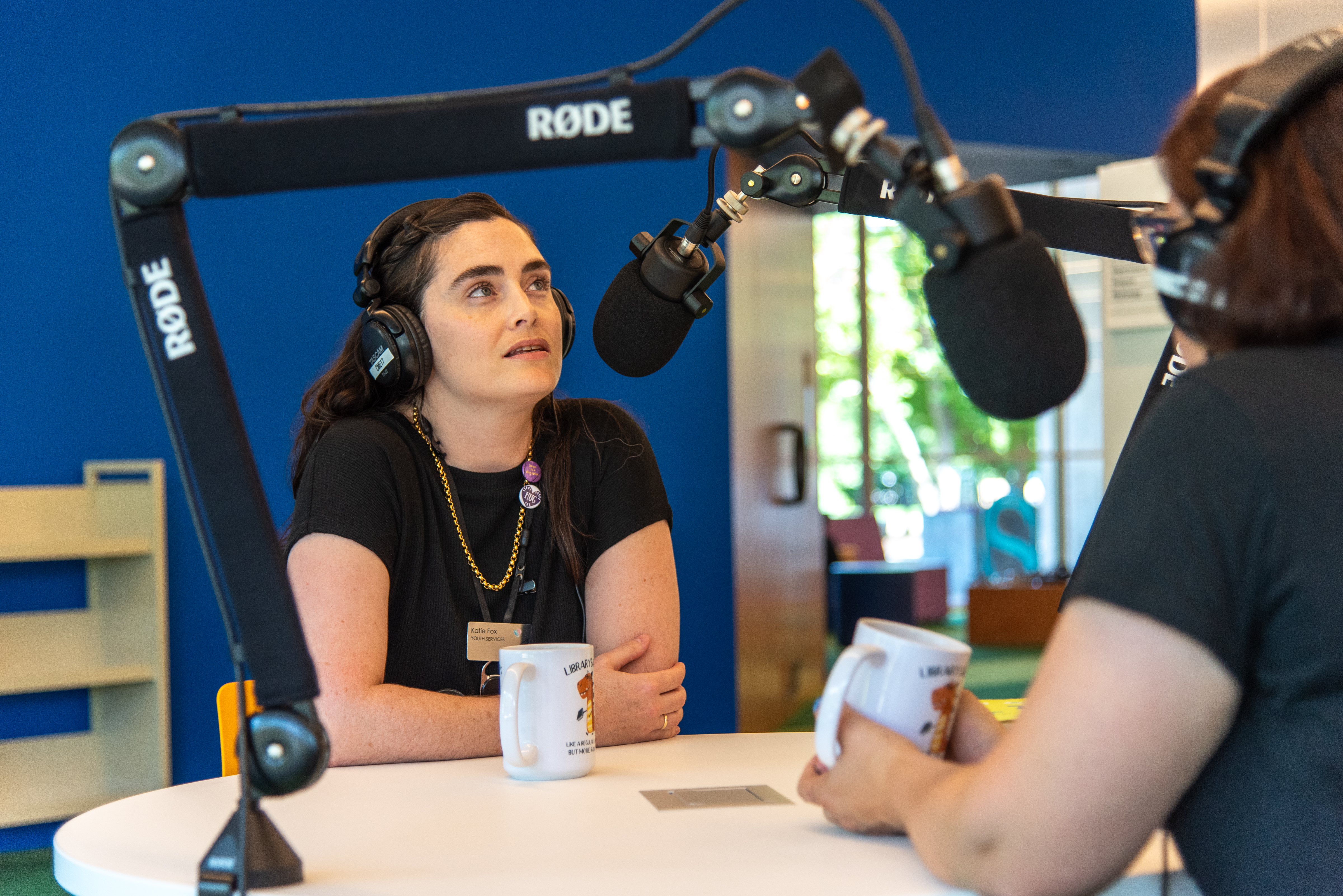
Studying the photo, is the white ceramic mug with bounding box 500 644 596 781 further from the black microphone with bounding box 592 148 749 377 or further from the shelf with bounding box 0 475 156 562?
the shelf with bounding box 0 475 156 562

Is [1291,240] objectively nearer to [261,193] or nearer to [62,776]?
[261,193]

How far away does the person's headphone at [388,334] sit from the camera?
5.89 ft

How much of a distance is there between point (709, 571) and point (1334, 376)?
3.50 metres

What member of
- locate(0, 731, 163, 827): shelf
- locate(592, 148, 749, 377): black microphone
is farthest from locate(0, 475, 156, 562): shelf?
locate(592, 148, 749, 377): black microphone

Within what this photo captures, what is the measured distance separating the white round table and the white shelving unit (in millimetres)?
2417

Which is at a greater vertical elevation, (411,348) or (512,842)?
(411,348)

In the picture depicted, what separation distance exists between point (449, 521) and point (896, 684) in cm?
100

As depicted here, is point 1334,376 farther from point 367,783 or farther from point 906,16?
point 906,16

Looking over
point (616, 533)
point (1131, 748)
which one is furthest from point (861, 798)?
point (616, 533)

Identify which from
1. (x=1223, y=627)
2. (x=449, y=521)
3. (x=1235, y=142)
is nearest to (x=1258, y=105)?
(x=1235, y=142)

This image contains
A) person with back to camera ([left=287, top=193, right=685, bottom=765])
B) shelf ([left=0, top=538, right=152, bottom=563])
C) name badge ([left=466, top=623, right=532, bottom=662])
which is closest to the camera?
person with back to camera ([left=287, top=193, right=685, bottom=765])

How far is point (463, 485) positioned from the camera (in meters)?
1.82

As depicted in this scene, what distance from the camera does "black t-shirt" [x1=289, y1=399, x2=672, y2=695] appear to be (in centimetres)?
162

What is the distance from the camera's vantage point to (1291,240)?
76 cm
